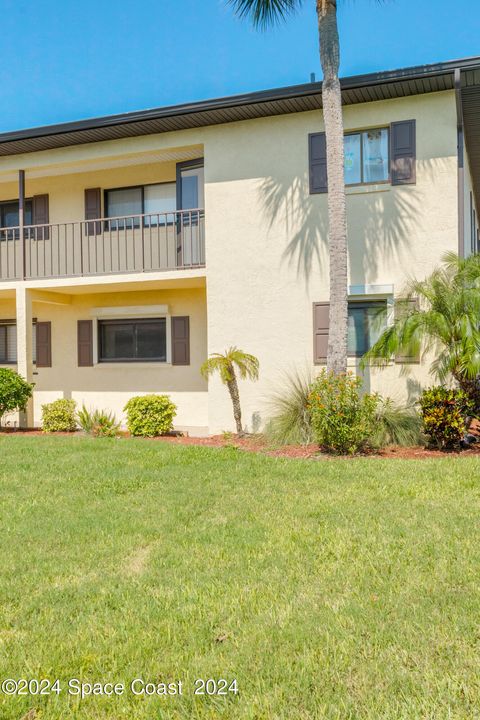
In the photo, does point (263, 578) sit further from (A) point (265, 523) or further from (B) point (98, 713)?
(B) point (98, 713)

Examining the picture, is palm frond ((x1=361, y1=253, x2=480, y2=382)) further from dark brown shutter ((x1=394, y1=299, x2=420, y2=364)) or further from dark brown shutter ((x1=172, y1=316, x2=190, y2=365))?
dark brown shutter ((x1=172, y1=316, x2=190, y2=365))

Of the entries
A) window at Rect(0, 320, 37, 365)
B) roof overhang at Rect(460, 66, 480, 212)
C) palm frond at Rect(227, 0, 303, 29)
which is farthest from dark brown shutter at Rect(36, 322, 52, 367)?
roof overhang at Rect(460, 66, 480, 212)

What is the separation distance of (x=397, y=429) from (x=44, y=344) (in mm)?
9440

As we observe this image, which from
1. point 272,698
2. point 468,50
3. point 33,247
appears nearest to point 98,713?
point 272,698

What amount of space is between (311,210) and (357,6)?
3813mm

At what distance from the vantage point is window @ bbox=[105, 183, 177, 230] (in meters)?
14.1

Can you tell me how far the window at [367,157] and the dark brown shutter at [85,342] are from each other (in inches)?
287

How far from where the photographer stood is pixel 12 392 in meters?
12.4

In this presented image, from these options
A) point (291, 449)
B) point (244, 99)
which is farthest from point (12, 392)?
point (244, 99)

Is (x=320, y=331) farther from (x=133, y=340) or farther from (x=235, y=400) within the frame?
(x=133, y=340)

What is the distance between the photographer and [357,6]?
1086 centimetres

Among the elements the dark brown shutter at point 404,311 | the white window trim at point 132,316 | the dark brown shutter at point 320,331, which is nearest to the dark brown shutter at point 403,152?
the dark brown shutter at point 404,311

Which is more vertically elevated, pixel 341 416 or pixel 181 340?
pixel 181 340

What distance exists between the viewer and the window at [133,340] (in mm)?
14297
